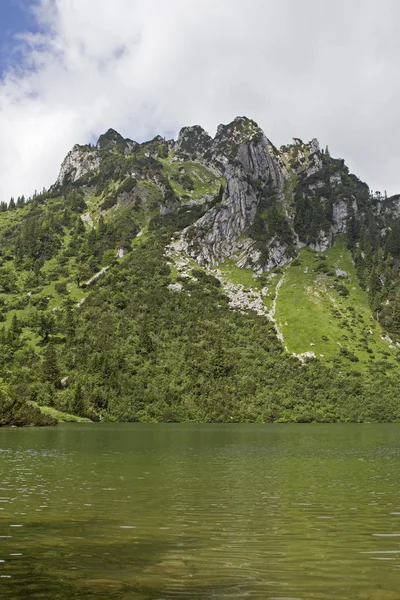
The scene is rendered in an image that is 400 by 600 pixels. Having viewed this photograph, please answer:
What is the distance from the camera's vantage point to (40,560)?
54.0ft

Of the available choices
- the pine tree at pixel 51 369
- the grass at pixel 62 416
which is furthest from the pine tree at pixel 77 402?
the pine tree at pixel 51 369

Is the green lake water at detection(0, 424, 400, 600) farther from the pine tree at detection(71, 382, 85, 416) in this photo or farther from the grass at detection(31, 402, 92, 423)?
the pine tree at detection(71, 382, 85, 416)

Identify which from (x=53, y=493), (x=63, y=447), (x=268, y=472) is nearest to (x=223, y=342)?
(x=63, y=447)

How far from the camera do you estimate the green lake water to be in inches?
546

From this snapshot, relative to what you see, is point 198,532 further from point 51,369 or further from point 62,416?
point 51,369

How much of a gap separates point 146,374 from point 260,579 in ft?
521

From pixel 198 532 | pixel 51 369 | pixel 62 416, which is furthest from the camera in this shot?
pixel 51 369

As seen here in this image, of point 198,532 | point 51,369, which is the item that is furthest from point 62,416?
point 198,532

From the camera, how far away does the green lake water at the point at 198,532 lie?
13.9 metres

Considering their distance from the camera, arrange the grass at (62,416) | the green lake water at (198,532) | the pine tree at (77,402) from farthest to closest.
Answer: the pine tree at (77,402) < the grass at (62,416) < the green lake water at (198,532)

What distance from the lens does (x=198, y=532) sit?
21312 millimetres

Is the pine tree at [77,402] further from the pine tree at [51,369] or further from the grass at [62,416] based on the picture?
the pine tree at [51,369]

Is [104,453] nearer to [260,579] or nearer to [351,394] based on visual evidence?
[260,579]

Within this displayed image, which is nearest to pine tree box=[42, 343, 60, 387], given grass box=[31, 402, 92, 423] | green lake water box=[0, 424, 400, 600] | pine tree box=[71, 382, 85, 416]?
pine tree box=[71, 382, 85, 416]
